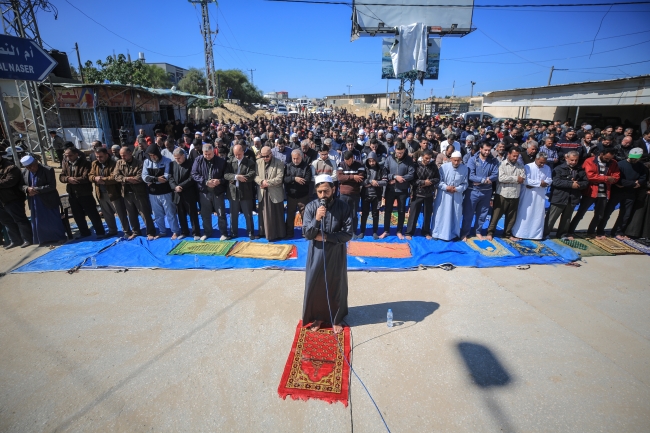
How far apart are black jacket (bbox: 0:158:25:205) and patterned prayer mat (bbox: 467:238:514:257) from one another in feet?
26.8

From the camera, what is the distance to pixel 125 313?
13.4 feet

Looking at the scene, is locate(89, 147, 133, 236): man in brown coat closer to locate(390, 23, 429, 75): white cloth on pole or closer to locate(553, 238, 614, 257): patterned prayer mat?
locate(553, 238, 614, 257): patterned prayer mat

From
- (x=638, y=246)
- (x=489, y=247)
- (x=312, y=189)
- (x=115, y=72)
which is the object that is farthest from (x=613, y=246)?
(x=115, y=72)

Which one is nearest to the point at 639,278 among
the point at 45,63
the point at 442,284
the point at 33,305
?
the point at 442,284

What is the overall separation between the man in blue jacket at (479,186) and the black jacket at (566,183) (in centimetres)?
107

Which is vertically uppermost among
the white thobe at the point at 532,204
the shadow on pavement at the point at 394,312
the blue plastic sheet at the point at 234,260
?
the white thobe at the point at 532,204

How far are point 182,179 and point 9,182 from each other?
2.85m

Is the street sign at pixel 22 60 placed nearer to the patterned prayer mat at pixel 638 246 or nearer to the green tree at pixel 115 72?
the patterned prayer mat at pixel 638 246

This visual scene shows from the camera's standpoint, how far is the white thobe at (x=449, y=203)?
5.97 metres

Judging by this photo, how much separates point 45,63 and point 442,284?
8.24 meters

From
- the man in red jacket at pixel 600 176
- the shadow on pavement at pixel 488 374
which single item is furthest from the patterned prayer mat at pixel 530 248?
the shadow on pavement at pixel 488 374

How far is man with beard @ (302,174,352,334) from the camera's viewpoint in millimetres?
3287

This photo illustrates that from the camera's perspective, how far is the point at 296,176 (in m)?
Answer: 5.96

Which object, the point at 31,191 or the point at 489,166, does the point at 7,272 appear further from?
the point at 489,166
